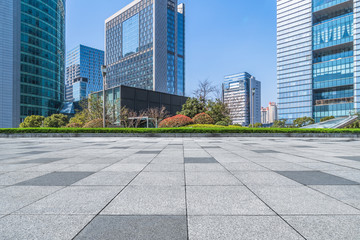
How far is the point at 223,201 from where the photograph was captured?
3066mm

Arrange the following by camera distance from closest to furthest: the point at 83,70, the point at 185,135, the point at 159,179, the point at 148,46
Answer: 1. the point at 159,179
2. the point at 185,135
3. the point at 148,46
4. the point at 83,70

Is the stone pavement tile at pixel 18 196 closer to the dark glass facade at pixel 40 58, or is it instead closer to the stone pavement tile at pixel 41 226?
the stone pavement tile at pixel 41 226

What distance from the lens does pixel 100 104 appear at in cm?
3359

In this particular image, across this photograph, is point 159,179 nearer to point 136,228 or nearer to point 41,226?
point 136,228

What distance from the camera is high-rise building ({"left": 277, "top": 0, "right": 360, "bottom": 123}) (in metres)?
81.5

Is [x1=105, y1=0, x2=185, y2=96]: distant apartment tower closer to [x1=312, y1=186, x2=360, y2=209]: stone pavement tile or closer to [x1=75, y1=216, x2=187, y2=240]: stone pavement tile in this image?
[x1=312, y1=186, x2=360, y2=209]: stone pavement tile

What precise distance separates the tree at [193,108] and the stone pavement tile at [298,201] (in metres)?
30.3

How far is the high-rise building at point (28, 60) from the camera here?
59.6 metres

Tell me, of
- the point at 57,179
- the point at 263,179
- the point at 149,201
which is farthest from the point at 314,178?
the point at 57,179

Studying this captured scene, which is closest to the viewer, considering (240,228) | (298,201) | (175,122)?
(240,228)

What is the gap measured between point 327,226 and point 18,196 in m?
4.66

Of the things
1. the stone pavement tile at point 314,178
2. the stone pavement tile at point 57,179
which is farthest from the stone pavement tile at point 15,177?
the stone pavement tile at point 314,178

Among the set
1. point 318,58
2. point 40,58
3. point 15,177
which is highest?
point 318,58

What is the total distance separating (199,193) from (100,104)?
3358 cm
